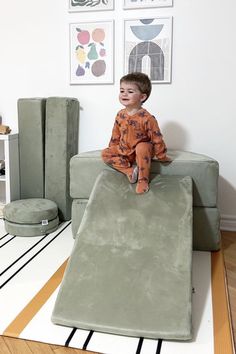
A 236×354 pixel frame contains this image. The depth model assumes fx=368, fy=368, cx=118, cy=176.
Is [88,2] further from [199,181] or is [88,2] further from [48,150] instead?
[199,181]

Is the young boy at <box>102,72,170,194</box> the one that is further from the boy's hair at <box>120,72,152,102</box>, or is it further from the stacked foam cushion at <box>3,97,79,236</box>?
the stacked foam cushion at <box>3,97,79,236</box>

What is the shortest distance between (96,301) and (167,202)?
725 millimetres

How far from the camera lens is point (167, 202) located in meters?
2.08

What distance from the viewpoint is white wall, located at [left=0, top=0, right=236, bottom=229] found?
2.69 m

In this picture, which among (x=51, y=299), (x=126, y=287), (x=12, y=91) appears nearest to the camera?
(x=126, y=287)

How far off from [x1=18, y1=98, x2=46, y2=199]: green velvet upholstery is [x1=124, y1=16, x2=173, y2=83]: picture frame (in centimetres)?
78

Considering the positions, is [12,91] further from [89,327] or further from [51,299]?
[89,327]

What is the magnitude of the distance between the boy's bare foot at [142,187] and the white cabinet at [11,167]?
1195 millimetres

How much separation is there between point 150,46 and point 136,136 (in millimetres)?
857

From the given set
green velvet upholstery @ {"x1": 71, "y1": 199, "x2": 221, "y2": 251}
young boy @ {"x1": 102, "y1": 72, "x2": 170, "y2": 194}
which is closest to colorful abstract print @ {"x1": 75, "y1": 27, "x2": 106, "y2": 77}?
young boy @ {"x1": 102, "y1": 72, "x2": 170, "y2": 194}

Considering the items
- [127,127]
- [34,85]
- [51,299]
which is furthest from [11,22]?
[51,299]

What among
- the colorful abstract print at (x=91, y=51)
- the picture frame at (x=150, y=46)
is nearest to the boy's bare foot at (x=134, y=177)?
the picture frame at (x=150, y=46)

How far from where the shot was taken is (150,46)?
276cm

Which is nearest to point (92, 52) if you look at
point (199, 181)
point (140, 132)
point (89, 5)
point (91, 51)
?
point (91, 51)
